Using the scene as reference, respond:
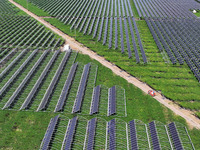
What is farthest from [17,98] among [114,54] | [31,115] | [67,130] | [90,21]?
[90,21]

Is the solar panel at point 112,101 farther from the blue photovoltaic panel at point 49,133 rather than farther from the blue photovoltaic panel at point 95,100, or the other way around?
the blue photovoltaic panel at point 49,133

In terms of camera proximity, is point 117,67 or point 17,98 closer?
point 17,98

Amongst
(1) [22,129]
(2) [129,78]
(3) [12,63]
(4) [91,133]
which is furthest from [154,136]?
(3) [12,63]

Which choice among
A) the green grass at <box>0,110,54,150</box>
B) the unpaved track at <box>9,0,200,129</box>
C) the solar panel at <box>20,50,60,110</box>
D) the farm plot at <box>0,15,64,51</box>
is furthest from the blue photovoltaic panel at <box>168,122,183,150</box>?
the farm plot at <box>0,15,64,51</box>

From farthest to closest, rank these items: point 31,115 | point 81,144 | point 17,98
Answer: point 17,98 → point 31,115 → point 81,144

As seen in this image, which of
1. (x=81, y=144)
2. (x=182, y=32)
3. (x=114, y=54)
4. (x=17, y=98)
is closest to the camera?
(x=81, y=144)

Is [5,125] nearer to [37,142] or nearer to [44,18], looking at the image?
[37,142]
